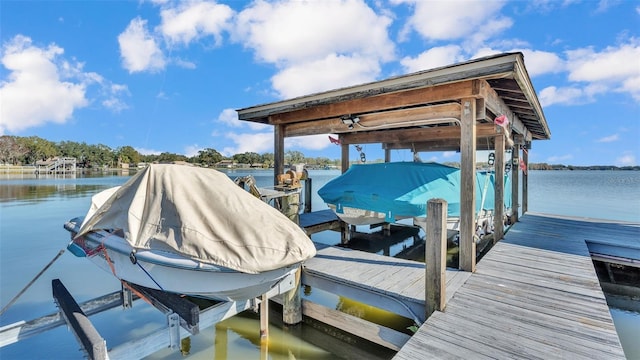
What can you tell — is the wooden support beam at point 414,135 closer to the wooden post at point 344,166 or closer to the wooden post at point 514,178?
the wooden post at point 344,166

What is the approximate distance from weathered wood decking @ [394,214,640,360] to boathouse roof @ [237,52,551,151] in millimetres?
Answer: 2185

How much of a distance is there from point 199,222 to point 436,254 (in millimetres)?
2303

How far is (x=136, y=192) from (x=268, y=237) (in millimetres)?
1263

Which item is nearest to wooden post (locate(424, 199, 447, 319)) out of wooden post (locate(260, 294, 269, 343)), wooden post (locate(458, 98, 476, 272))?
wooden post (locate(458, 98, 476, 272))

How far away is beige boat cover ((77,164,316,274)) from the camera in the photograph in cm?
247

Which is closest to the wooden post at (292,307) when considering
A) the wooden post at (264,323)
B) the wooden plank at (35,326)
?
the wooden post at (264,323)

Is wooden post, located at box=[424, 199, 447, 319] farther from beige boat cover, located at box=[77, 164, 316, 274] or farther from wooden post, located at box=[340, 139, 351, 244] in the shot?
wooden post, located at box=[340, 139, 351, 244]

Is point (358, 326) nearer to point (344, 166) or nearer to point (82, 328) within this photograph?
point (82, 328)

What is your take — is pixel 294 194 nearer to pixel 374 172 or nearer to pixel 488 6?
pixel 374 172

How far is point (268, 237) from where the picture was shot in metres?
2.65

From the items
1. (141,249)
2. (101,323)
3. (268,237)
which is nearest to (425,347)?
(268,237)

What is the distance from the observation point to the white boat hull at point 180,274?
8.21 ft

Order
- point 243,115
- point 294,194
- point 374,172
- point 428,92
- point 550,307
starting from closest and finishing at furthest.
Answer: point 550,307 < point 428,92 < point 294,194 < point 374,172 < point 243,115

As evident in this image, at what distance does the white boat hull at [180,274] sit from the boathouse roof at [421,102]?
9.37ft
